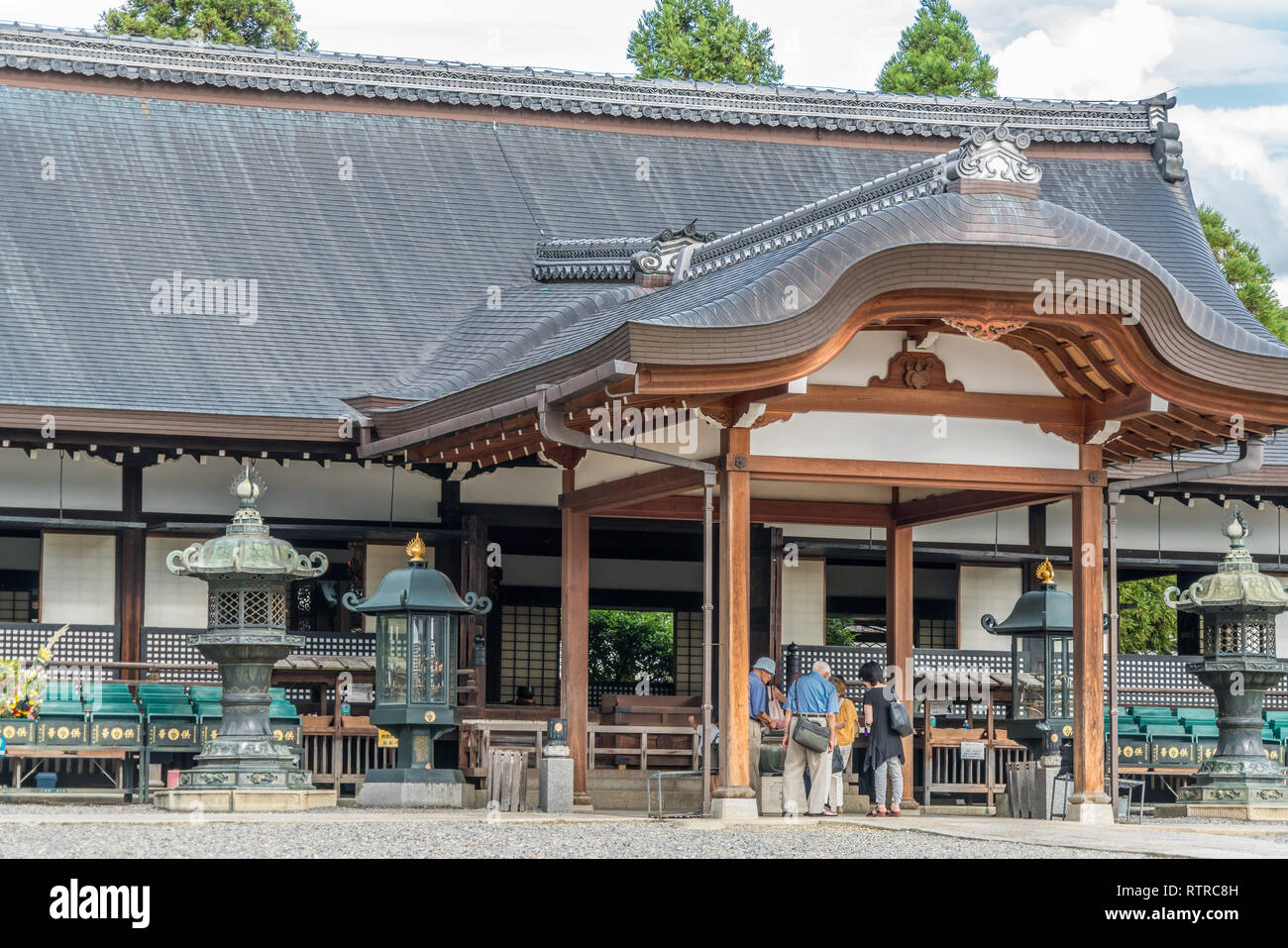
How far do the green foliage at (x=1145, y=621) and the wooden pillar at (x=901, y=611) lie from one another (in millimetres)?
12389

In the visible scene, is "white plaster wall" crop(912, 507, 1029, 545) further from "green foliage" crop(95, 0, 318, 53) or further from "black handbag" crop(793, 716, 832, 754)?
"green foliage" crop(95, 0, 318, 53)

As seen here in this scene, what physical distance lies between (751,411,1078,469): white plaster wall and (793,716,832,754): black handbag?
2022mm

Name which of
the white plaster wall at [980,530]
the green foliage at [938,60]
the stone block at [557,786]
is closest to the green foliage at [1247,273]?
the green foliage at [938,60]

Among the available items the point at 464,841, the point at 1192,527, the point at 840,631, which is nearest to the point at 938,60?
the point at 840,631

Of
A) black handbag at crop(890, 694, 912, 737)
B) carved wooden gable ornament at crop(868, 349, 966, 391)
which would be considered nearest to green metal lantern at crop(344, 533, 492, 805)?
black handbag at crop(890, 694, 912, 737)

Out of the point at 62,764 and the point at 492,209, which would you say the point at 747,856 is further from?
the point at 492,209

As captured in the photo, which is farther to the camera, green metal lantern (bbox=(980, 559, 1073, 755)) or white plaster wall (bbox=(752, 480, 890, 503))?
white plaster wall (bbox=(752, 480, 890, 503))

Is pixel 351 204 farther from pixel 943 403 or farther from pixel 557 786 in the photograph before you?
pixel 943 403

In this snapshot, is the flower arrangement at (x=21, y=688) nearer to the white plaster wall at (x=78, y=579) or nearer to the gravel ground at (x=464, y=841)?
the white plaster wall at (x=78, y=579)

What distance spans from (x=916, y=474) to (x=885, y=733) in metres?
2.71

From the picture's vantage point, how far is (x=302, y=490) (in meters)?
17.3

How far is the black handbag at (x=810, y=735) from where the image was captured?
13617 mm

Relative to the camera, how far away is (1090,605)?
1367 cm

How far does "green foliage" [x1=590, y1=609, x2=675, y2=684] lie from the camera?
100ft
